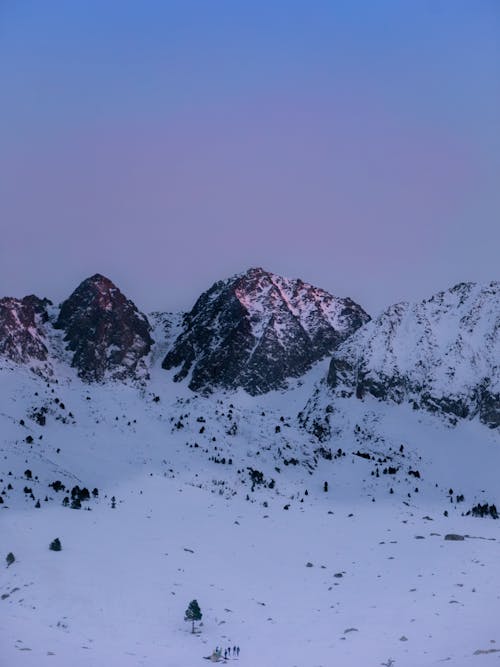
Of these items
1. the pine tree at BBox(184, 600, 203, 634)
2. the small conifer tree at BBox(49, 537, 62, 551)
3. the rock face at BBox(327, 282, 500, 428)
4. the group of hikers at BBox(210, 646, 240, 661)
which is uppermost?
the rock face at BBox(327, 282, 500, 428)

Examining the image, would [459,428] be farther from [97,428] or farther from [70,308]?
[70,308]

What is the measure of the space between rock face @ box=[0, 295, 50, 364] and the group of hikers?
75651 mm

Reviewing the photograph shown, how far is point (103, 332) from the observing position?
111 metres

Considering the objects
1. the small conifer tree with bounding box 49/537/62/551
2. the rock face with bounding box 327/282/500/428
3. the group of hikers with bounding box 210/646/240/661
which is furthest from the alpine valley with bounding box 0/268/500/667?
the small conifer tree with bounding box 49/537/62/551

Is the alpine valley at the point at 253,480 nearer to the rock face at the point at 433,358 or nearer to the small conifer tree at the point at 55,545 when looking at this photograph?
the rock face at the point at 433,358

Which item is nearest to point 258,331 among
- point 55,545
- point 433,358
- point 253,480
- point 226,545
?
point 433,358

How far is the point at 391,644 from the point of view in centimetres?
2502

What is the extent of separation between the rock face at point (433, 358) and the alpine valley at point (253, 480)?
29 centimetres

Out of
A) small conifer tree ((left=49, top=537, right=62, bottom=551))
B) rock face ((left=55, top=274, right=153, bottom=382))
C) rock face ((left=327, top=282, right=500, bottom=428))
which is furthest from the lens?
rock face ((left=55, top=274, right=153, bottom=382))

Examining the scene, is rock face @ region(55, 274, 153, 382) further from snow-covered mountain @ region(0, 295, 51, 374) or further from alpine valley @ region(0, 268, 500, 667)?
snow-covered mountain @ region(0, 295, 51, 374)

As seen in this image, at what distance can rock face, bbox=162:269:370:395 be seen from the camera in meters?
105

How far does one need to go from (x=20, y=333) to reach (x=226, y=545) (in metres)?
70.5

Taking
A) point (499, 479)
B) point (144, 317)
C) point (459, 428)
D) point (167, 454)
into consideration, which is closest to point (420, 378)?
point (459, 428)

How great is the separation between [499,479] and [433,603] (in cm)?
4875
